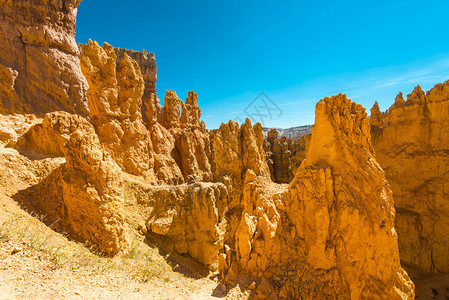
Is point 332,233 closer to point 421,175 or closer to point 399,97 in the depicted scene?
point 421,175

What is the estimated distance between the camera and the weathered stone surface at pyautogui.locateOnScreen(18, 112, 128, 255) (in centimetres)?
756

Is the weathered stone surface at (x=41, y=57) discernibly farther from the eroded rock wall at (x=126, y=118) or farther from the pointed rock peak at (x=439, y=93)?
the pointed rock peak at (x=439, y=93)

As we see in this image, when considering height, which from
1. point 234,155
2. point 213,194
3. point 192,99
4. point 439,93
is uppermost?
point 192,99

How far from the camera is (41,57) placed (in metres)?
12.9

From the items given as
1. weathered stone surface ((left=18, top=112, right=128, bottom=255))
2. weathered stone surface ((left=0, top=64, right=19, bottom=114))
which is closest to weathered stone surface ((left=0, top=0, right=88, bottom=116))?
weathered stone surface ((left=0, top=64, right=19, bottom=114))

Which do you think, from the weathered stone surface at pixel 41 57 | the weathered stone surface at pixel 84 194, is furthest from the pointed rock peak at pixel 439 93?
the weathered stone surface at pixel 41 57

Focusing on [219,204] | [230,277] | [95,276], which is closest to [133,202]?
[219,204]

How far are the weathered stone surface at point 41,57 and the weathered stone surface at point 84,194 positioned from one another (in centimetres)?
501

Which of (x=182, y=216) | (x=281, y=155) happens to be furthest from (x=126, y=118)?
(x=281, y=155)

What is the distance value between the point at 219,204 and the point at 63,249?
363 inches

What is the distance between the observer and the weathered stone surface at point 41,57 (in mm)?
11836

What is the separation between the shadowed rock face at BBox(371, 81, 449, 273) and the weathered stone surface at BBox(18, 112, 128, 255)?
1580 cm

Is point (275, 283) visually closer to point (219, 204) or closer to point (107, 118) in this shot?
point (219, 204)

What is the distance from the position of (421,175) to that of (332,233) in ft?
35.0
